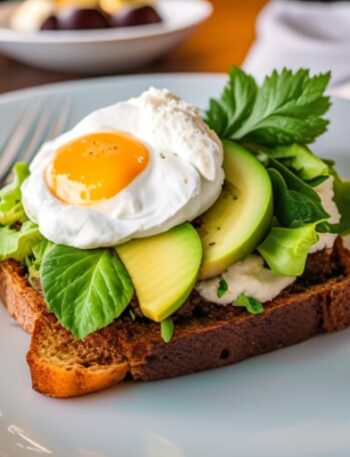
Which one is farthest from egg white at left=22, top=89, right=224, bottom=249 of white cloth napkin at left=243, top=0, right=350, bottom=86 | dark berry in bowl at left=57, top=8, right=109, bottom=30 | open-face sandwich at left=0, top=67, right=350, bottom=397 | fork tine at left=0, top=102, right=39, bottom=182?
dark berry in bowl at left=57, top=8, right=109, bottom=30

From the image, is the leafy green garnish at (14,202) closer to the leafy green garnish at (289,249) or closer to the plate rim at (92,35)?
the leafy green garnish at (289,249)

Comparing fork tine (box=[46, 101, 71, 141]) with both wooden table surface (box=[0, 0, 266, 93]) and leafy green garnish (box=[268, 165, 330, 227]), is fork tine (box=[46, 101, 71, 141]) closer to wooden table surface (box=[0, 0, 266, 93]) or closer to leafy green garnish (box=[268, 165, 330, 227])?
wooden table surface (box=[0, 0, 266, 93])

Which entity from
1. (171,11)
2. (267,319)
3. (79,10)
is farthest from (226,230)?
(171,11)

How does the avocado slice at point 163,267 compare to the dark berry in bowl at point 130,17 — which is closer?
the avocado slice at point 163,267

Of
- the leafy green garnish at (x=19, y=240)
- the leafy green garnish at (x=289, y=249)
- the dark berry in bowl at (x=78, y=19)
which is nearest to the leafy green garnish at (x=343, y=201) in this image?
the leafy green garnish at (x=289, y=249)

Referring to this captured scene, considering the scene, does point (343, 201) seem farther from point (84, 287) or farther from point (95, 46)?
point (95, 46)

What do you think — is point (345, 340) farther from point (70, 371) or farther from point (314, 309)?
point (70, 371)
